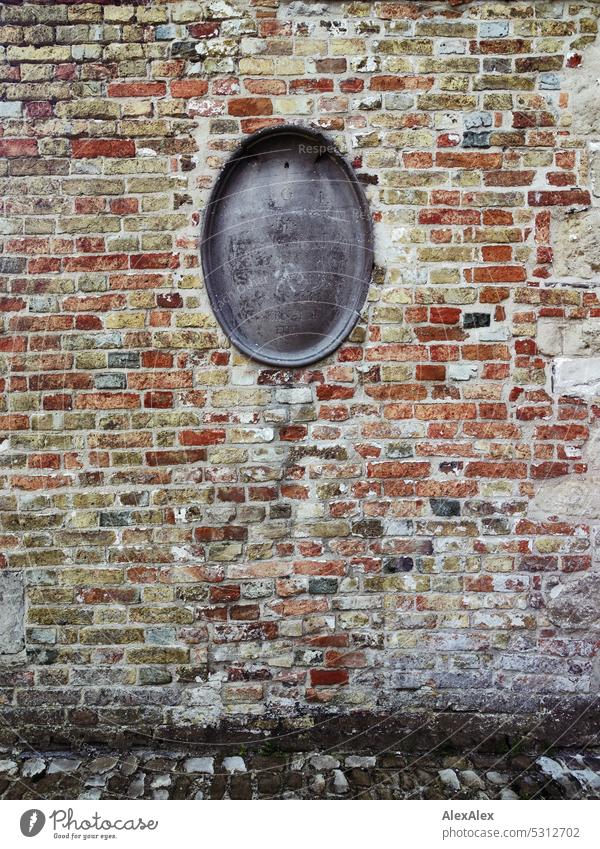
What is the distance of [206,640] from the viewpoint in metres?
2.55

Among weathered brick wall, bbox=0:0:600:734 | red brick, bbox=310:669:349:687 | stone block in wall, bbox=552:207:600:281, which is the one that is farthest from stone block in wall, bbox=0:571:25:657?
stone block in wall, bbox=552:207:600:281

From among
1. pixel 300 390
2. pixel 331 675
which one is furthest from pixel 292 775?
pixel 300 390

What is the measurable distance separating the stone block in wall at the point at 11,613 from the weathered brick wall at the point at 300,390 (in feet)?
0.04

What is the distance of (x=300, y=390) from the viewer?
8.32ft

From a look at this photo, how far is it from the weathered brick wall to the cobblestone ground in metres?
0.15

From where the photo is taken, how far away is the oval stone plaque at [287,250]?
2512 mm

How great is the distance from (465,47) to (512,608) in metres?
2.09

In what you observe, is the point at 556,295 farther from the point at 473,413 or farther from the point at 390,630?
the point at 390,630
